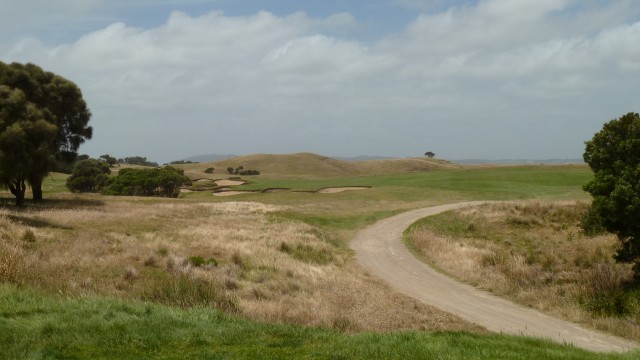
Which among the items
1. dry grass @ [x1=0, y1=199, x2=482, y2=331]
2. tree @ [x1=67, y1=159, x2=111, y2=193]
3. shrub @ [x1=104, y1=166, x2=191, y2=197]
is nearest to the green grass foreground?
dry grass @ [x1=0, y1=199, x2=482, y2=331]

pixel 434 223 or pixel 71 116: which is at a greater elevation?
pixel 71 116

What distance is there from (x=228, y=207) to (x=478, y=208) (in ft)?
74.0

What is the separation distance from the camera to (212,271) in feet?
57.3

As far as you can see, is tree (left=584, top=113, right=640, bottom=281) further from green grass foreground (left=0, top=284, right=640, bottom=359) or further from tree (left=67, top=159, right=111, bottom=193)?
tree (left=67, top=159, right=111, bottom=193)

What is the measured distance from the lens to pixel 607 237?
32906 millimetres

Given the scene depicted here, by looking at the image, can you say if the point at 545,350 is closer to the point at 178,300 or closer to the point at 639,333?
the point at 639,333

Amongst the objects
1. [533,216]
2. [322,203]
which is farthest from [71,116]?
[533,216]

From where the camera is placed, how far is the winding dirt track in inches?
534

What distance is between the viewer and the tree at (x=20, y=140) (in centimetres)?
3606

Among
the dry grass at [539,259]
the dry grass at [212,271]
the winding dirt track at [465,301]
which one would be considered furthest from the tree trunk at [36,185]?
the dry grass at [539,259]

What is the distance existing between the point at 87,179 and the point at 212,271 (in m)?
84.1

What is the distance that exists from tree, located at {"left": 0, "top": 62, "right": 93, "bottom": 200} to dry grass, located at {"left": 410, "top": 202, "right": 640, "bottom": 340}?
32.0 meters

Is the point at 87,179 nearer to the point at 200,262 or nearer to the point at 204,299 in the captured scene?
the point at 200,262

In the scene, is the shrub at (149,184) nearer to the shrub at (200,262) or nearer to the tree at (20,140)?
the tree at (20,140)
